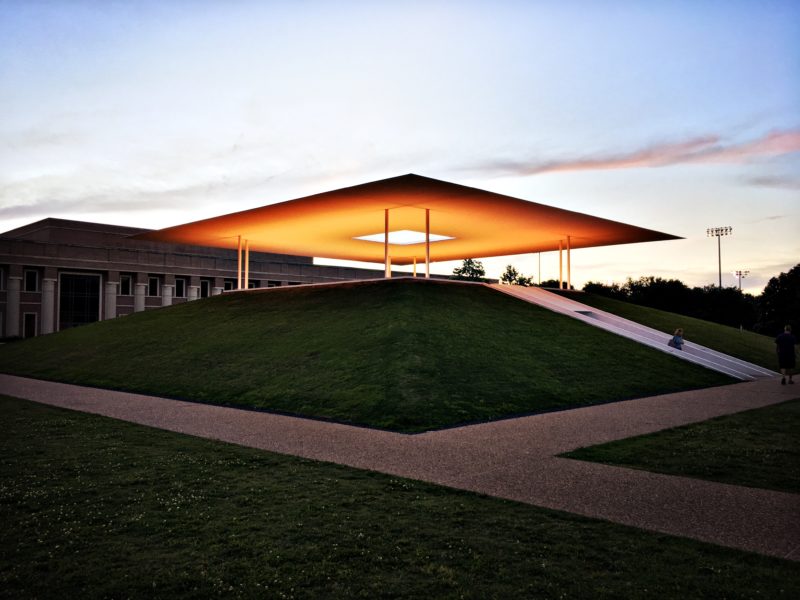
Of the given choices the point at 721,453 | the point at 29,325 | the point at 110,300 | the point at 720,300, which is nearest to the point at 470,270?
the point at 720,300

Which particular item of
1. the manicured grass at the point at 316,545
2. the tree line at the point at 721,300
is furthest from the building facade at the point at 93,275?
the manicured grass at the point at 316,545

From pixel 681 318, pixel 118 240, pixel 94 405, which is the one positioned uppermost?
pixel 118 240

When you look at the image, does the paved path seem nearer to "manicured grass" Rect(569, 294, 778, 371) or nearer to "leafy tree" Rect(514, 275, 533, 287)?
"manicured grass" Rect(569, 294, 778, 371)

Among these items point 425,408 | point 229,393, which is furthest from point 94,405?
point 425,408

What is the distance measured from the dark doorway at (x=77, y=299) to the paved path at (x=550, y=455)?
153 feet

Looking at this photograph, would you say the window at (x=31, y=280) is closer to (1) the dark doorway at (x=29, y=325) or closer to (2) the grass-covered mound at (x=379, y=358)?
(1) the dark doorway at (x=29, y=325)

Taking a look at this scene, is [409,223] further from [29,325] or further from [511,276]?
[511,276]

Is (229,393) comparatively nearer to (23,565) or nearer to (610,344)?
(23,565)

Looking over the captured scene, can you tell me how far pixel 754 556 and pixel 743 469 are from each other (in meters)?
3.43

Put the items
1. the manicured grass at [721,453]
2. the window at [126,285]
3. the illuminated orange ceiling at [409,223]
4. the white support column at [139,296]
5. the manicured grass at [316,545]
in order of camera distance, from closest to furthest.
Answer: the manicured grass at [316,545] < the manicured grass at [721,453] < the illuminated orange ceiling at [409,223] < the white support column at [139,296] < the window at [126,285]

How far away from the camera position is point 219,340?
22.5 meters

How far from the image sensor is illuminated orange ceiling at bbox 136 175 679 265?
23.1 meters

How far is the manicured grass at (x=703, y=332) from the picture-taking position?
86.4 feet

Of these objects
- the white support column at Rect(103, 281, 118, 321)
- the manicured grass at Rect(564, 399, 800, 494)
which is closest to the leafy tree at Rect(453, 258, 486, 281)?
the white support column at Rect(103, 281, 118, 321)
